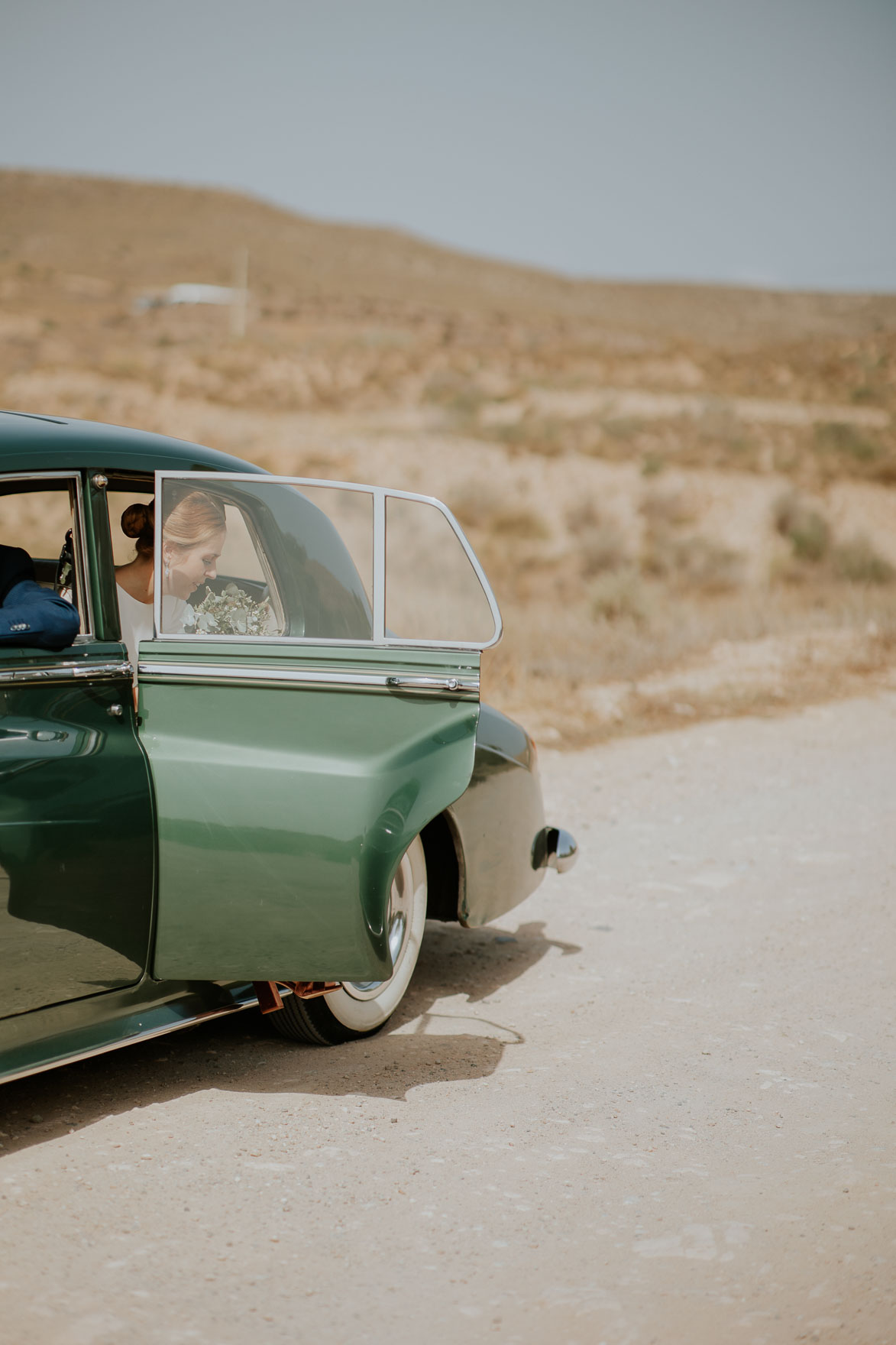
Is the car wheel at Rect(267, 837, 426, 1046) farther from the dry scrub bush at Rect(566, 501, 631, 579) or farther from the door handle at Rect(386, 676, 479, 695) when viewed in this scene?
the dry scrub bush at Rect(566, 501, 631, 579)

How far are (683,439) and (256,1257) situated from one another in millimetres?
27316

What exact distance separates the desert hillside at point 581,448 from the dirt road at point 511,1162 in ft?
15.3

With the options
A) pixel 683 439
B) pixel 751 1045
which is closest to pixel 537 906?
→ pixel 751 1045

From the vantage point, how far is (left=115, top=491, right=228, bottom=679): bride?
3436 mm

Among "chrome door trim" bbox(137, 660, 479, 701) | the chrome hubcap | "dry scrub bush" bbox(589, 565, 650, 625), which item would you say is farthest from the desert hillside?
"chrome door trim" bbox(137, 660, 479, 701)

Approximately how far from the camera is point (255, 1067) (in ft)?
13.0

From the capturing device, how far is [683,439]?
28.6 meters

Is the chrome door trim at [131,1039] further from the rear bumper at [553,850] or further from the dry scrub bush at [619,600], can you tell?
the dry scrub bush at [619,600]

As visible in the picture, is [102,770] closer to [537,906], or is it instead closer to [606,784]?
[537,906]

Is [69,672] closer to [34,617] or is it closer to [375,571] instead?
[34,617]

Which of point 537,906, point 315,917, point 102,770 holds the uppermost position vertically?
point 102,770

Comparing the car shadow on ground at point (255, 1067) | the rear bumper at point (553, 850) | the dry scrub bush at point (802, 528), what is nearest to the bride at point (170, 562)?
the car shadow on ground at point (255, 1067)

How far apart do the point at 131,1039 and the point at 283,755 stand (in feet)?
2.86

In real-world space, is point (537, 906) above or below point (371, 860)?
below
